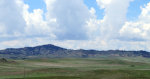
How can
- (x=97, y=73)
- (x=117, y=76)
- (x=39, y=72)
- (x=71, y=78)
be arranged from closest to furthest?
(x=71, y=78) < (x=117, y=76) < (x=97, y=73) < (x=39, y=72)

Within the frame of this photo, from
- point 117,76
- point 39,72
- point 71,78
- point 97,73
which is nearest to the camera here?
point 71,78

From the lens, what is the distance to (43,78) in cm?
10388

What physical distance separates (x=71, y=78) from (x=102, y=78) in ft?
46.0

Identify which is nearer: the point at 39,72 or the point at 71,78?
the point at 71,78

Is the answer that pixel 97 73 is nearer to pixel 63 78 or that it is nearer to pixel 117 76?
pixel 117 76

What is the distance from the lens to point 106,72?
389 feet

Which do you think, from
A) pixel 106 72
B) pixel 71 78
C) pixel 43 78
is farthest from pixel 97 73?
pixel 43 78

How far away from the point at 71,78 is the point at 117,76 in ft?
73.6

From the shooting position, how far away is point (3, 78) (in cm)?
10625

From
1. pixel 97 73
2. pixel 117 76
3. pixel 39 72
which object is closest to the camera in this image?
pixel 117 76

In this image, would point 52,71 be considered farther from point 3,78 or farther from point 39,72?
point 3,78

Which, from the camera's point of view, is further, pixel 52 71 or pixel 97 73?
pixel 52 71

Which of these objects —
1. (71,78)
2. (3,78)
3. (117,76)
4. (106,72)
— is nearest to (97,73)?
(106,72)

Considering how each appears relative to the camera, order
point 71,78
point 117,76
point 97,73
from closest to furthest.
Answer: point 71,78 → point 117,76 → point 97,73
